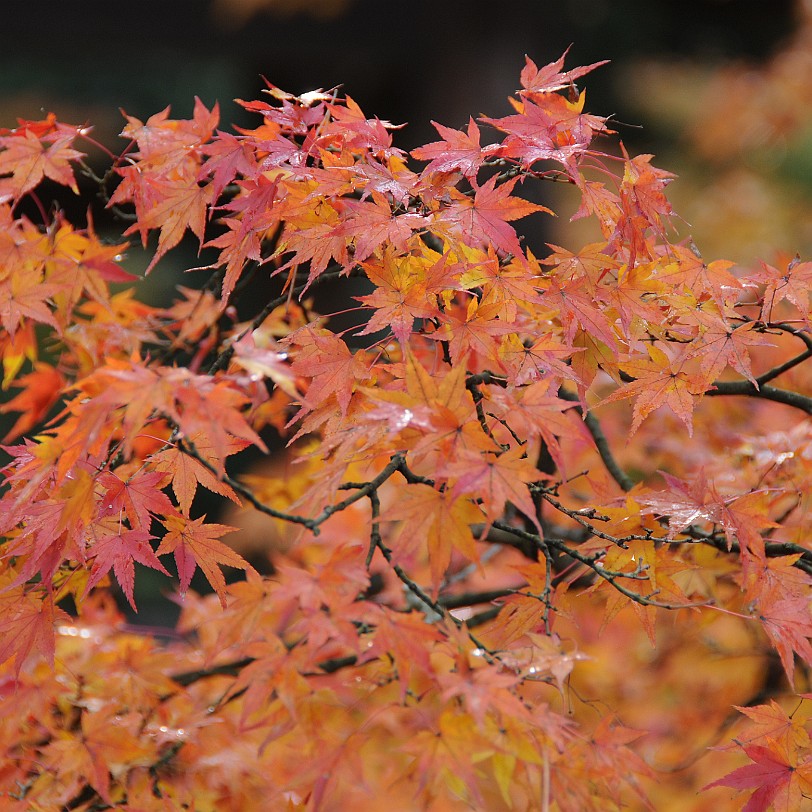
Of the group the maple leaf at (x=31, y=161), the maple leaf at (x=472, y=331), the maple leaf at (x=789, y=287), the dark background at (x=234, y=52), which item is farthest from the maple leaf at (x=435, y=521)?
the dark background at (x=234, y=52)

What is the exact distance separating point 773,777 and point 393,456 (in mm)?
610

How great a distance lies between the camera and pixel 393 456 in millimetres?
1012

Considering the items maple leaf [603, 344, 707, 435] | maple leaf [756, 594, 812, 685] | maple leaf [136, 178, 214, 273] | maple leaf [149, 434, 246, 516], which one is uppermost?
maple leaf [136, 178, 214, 273]

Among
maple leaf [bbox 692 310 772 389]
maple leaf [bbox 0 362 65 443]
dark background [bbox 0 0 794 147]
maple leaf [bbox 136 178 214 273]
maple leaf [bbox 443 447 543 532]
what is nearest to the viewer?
maple leaf [bbox 443 447 543 532]

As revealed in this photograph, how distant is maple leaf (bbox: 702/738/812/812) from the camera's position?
1044 millimetres

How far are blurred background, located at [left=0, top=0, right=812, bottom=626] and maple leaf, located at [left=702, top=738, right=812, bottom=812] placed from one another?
426cm

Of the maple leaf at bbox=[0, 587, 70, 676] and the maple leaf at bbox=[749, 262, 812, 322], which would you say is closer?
the maple leaf at bbox=[0, 587, 70, 676]

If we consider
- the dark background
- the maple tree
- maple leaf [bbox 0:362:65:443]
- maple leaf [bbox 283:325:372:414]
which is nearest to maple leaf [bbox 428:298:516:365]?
the maple tree

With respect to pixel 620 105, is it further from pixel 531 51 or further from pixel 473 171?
pixel 473 171

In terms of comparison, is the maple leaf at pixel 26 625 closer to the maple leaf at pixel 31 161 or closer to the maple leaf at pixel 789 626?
the maple leaf at pixel 31 161

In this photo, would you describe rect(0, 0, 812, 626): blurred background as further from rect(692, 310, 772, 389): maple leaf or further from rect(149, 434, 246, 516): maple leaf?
rect(149, 434, 246, 516): maple leaf

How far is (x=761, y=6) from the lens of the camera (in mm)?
7172

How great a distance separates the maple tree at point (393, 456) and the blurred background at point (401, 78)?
3.79 metres

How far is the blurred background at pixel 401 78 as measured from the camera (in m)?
5.64
